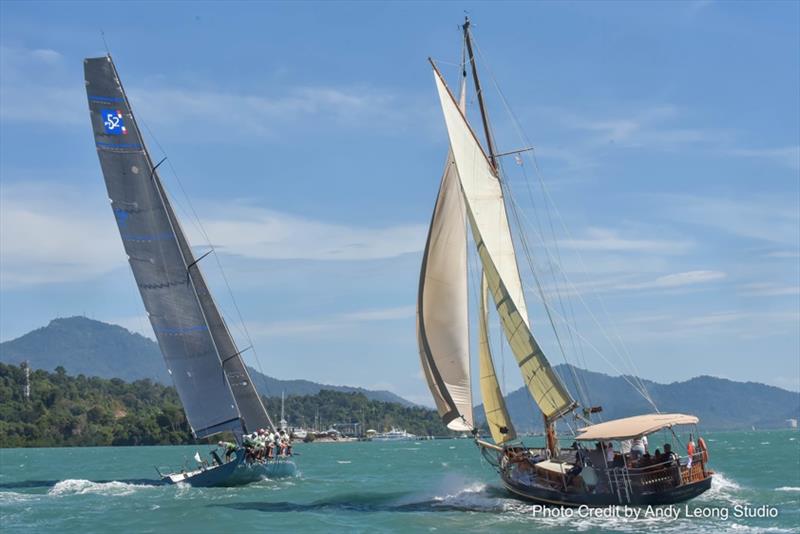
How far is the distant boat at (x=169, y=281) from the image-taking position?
145 ft

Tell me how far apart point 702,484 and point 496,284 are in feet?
28.6

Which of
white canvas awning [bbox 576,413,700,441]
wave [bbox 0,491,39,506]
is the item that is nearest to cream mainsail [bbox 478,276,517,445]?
white canvas awning [bbox 576,413,700,441]

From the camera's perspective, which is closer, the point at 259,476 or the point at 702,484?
the point at 702,484

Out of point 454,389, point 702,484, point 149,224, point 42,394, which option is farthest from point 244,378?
point 42,394

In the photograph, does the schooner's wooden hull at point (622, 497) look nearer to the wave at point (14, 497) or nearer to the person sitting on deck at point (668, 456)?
the person sitting on deck at point (668, 456)

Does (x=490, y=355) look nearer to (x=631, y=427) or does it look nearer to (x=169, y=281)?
(x=631, y=427)

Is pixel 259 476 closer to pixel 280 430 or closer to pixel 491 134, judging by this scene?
pixel 280 430

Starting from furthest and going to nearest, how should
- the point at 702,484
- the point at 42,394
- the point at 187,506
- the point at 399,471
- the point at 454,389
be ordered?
the point at 42,394, the point at 399,471, the point at 187,506, the point at 454,389, the point at 702,484

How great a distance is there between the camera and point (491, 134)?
37.0 metres

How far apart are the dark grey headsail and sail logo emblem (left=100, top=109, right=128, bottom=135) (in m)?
0.04

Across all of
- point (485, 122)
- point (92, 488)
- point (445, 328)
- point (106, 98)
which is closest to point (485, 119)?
point (485, 122)

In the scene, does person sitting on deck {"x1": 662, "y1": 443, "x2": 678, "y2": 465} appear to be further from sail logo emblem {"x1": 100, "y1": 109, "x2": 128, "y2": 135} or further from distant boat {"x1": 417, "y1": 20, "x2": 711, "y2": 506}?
sail logo emblem {"x1": 100, "y1": 109, "x2": 128, "y2": 135}

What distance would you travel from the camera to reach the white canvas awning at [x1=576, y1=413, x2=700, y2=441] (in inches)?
1210

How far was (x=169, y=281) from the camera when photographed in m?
44.6
